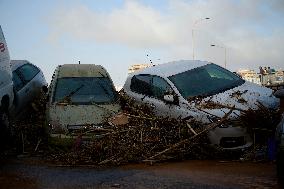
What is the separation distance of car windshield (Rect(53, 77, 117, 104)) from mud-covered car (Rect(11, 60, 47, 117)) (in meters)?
1.12

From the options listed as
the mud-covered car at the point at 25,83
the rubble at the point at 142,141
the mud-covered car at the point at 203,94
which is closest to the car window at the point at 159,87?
the mud-covered car at the point at 203,94

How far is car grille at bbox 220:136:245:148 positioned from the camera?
8.30 metres

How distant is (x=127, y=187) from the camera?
6207 millimetres

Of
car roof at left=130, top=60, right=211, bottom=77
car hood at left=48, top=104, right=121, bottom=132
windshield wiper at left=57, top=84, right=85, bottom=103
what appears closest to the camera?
car hood at left=48, top=104, right=121, bottom=132

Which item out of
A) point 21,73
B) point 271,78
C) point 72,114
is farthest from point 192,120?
point 271,78

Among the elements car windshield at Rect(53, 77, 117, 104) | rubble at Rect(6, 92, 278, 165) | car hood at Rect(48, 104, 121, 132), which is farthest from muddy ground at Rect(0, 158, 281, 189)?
car windshield at Rect(53, 77, 117, 104)

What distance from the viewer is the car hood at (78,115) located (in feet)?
30.4

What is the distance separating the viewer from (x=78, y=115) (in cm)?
960

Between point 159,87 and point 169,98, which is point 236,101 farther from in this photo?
point 159,87

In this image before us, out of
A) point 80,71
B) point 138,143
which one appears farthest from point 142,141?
point 80,71

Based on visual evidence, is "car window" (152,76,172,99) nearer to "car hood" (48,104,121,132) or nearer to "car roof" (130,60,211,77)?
"car roof" (130,60,211,77)

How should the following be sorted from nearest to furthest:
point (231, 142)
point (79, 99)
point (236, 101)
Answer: point (231, 142)
point (236, 101)
point (79, 99)

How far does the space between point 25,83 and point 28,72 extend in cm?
77

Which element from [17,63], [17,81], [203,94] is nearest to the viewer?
[203,94]
